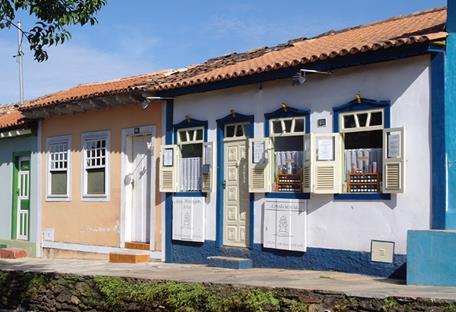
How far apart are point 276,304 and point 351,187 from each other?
2590 mm

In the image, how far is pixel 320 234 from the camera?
1114 centimetres

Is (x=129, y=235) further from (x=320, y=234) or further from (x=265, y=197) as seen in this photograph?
(x=320, y=234)

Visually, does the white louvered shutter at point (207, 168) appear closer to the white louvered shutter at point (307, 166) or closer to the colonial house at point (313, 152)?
the colonial house at point (313, 152)

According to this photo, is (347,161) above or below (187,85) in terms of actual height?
below

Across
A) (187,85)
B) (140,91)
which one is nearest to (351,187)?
(187,85)

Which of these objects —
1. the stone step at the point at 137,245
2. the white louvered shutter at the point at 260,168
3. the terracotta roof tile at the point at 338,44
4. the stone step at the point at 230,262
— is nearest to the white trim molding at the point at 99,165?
the stone step at the point at 137,245

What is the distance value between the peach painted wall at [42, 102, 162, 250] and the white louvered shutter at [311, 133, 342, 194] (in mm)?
4188

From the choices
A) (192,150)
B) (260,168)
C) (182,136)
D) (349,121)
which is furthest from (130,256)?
(349,121)

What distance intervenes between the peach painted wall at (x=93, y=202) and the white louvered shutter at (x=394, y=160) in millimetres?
5344

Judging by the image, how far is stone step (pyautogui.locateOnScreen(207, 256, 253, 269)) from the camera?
472 inches

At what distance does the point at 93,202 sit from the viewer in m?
15.8

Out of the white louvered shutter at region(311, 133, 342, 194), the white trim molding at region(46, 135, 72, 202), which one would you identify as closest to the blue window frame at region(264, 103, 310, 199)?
the white louvered shutter at region(311, 133, 342, 194)

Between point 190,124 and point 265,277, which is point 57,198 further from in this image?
point 265,277

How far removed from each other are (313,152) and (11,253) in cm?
897
